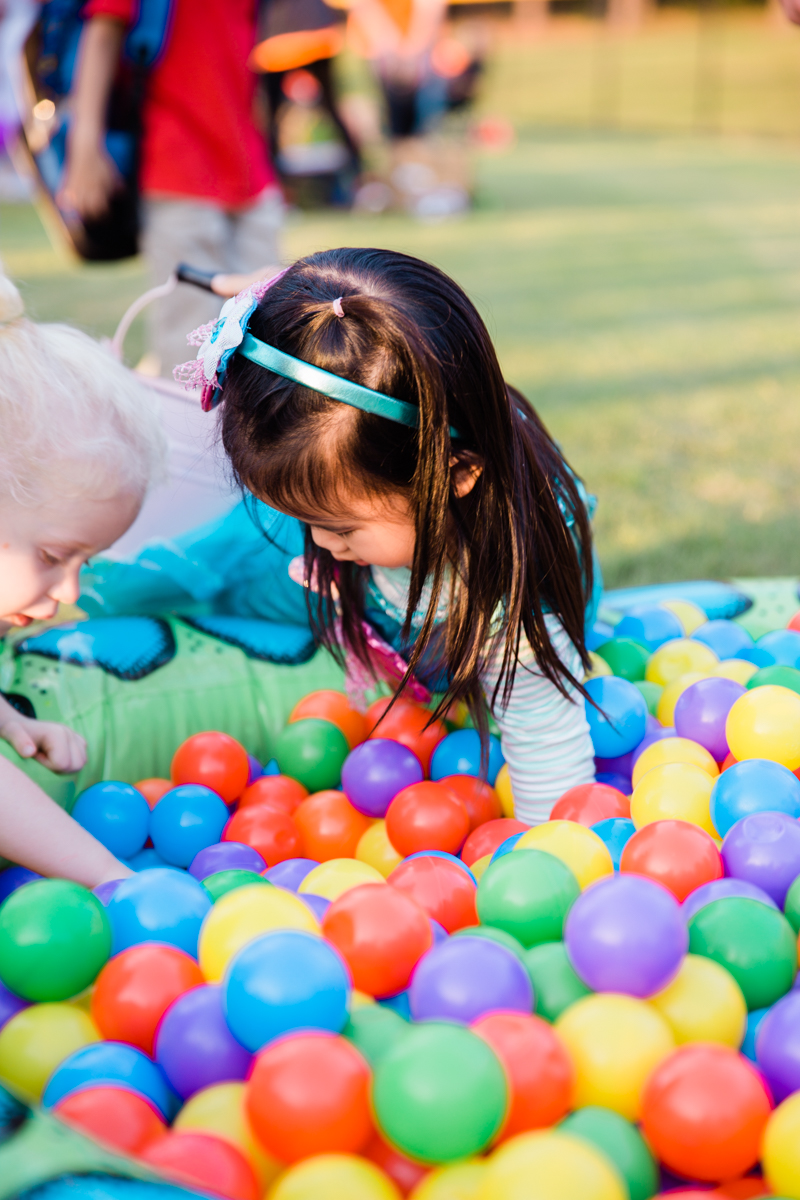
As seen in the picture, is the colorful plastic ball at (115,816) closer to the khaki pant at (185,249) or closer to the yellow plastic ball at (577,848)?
the yellow plastic ball at (577,848)

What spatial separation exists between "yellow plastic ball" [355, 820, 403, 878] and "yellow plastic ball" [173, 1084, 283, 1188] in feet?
1.96

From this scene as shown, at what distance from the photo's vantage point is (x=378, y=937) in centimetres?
105

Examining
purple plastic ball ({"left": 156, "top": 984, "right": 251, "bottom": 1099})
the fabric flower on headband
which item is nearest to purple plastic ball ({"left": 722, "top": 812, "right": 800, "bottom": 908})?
purple plastic ball ({"left": 156, "top": 984, "right": 251, "bottom": 1099})

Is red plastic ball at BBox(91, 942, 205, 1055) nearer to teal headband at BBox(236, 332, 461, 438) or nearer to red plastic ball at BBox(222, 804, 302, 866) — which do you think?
red plastic ball at BBox(222, 804, 302, 866)

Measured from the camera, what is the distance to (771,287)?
5.21 metres

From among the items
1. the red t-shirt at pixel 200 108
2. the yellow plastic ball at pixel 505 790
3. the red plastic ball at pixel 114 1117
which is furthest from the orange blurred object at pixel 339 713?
the red t-shirt at pixel 200 108

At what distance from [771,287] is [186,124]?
11.1 ft

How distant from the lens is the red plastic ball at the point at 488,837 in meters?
1.48

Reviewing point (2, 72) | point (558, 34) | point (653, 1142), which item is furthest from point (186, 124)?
point (558, 34)

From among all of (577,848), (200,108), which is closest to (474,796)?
(577,848)

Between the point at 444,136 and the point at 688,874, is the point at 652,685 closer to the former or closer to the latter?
the point at 688,874

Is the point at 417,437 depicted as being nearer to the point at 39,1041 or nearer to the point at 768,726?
the point at 768,726

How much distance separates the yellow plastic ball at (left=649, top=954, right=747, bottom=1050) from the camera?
969 millimetres

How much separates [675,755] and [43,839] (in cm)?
83
